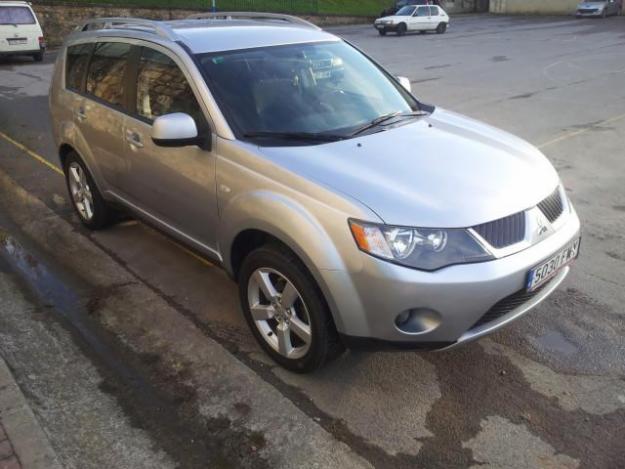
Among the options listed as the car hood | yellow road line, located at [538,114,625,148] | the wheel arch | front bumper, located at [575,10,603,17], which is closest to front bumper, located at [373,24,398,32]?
front bumper, located at [575,10,603,17]

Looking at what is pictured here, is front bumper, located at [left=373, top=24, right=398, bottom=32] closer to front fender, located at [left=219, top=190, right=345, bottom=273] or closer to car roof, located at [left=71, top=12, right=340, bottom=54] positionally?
car roof, located at [left=71, top=12, right=340, bottom=54]

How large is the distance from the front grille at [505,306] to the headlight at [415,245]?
0.29m

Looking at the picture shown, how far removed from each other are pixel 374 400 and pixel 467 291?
0.84m

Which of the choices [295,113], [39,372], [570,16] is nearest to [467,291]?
[295,113]

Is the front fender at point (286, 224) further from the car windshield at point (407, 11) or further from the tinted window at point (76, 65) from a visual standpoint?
the car windshield at point (407, 11)

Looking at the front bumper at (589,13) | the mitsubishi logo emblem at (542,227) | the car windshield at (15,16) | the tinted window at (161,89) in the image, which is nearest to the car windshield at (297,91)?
the tinted window at (161,89)

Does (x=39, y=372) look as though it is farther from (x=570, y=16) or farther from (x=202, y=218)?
(x=570, y=16)

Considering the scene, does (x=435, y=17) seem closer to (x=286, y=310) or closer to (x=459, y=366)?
(x=459, y=366)

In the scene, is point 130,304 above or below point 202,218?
below

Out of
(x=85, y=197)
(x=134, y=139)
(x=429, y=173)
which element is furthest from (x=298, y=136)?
(x=85, y=197)

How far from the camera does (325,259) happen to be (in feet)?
9.20

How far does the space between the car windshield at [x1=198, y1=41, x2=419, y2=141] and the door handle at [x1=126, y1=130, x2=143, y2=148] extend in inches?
31.4

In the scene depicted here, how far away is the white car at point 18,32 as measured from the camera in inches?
719

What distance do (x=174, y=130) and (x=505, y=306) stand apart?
6.66 ft
